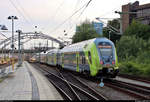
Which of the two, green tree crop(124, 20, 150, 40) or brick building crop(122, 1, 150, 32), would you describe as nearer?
green tree crop(124, 20, 150, 40)

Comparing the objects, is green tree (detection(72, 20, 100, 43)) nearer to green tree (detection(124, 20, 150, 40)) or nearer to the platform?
green tree (detection(124, 20, 150, 40))

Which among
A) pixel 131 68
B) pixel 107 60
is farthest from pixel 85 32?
pixel 107 60

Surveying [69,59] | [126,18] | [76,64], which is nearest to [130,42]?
[69,59]

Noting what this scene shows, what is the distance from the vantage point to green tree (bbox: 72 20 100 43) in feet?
181

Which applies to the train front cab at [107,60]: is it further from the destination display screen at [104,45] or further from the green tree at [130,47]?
the green tree at [130,47]

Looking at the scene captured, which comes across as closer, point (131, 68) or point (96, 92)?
point (96, 92)

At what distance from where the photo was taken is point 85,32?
5622cm

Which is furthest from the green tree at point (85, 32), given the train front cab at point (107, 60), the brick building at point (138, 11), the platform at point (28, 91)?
the platform at point (28, 91)

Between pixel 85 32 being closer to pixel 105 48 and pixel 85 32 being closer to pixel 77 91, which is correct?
pixel 105 48

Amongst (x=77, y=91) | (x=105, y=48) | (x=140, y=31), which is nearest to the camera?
(x=77, y=91)

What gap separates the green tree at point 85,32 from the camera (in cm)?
5503

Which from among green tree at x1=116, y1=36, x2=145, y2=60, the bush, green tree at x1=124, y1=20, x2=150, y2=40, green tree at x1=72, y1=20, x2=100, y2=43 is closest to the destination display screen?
the bush

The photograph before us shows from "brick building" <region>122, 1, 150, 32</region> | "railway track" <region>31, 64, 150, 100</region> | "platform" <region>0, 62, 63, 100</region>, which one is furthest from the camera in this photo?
"brick building" <region>122, 1, 150, 32</region>

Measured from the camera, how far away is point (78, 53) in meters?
21.2
